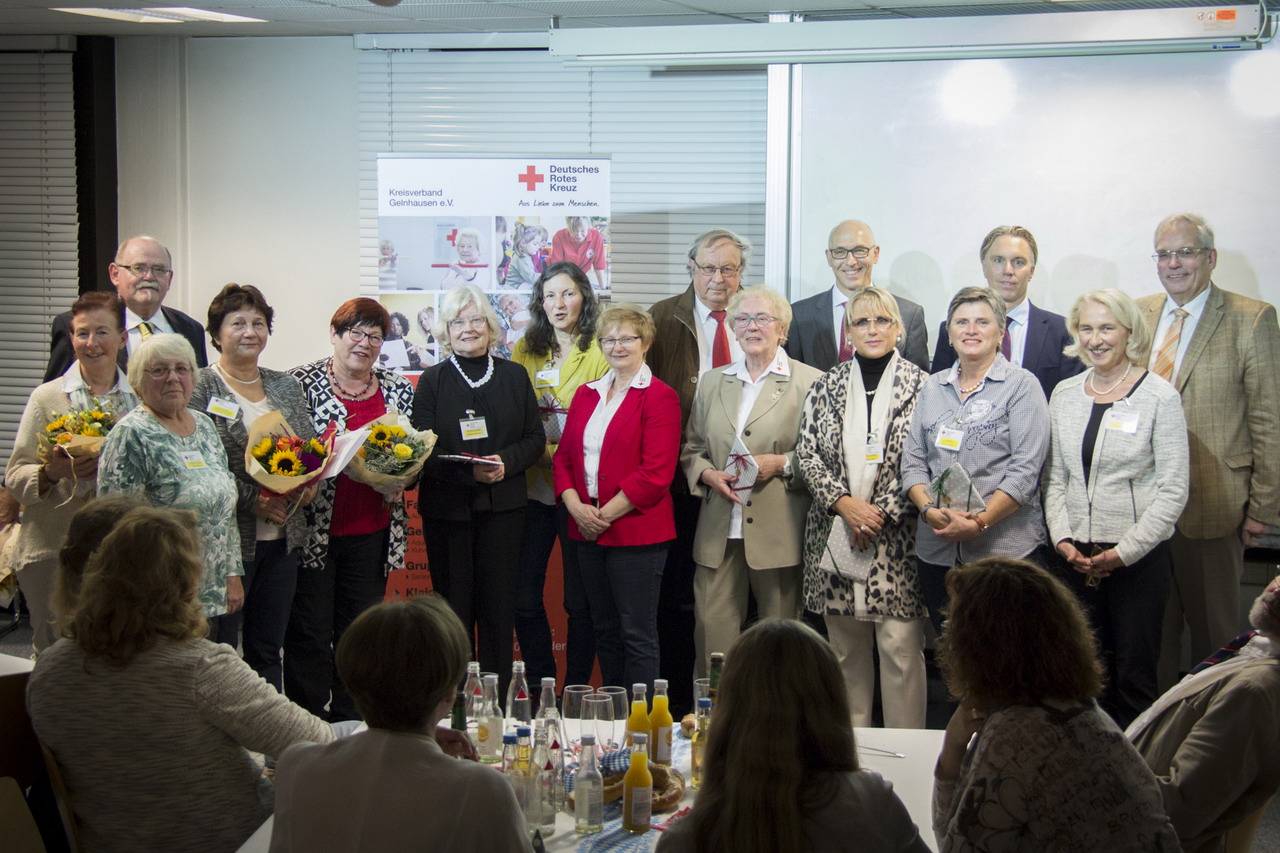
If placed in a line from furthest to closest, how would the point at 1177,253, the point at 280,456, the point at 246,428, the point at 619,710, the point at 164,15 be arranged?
the point at 164,15, the point at 1177,253, the point at 246,428, the point at 280,456, the point at 619,710

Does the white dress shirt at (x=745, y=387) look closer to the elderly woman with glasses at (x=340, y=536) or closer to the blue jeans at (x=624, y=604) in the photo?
the blue jeans at (x=624, y=604)

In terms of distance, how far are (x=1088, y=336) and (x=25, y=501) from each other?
153 inches

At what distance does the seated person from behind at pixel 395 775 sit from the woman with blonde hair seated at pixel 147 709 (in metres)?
0.43

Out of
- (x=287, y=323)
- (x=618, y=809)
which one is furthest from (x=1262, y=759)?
(x=287, y=323)

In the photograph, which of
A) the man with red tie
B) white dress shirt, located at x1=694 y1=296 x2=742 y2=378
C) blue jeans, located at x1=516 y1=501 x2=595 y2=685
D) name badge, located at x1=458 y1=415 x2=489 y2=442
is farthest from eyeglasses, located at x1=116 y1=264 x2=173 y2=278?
white dress shirt, located at x1=694 y1=296 x2=742 y2=378

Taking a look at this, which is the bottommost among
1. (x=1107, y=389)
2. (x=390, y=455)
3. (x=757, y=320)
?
(x=390, y=455)

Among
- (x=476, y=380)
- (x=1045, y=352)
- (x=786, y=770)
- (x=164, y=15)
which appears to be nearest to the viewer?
(x=786, y=770)

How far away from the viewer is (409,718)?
1802mm

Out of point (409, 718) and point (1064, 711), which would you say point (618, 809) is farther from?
point (1064, 711)

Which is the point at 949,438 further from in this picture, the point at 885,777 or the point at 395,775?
the point at 395,775

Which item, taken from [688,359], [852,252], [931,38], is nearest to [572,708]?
[688,359]

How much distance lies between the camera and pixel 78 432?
3701mm

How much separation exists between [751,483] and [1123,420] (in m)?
1.34

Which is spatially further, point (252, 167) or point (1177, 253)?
point (252, 167)
